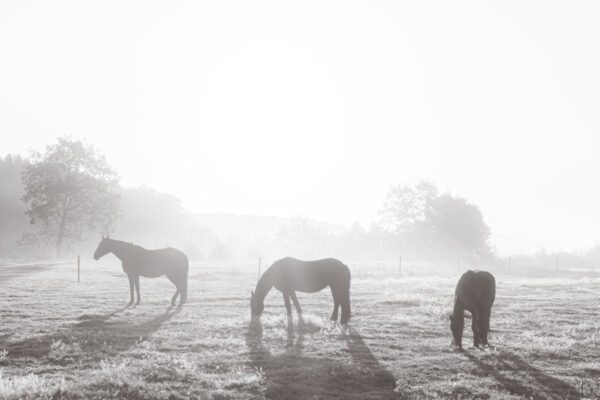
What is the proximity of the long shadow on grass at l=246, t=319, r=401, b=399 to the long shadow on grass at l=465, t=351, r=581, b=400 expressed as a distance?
2.23m

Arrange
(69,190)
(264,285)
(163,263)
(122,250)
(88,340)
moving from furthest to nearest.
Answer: (69,190) < (122,250) < (163,263) < (264,285) < (88,340)

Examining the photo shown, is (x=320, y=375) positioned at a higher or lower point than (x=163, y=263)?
lower

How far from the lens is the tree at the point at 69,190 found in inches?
2195

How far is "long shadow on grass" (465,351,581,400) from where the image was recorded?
924 cm

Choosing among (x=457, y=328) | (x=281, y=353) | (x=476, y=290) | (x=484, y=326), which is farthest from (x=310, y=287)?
(x=484, y=326)

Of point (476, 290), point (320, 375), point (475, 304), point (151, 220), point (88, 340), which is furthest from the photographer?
point (151, 220)

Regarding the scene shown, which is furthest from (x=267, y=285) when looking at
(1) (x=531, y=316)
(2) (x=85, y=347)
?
(1) (x=531, y=316)

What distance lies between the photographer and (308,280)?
16.7 meters

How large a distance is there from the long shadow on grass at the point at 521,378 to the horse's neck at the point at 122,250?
14.7 meters

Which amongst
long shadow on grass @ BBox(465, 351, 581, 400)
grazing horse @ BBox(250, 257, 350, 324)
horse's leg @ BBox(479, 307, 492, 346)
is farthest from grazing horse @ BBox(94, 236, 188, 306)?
long shadow on grass @ BBox(465, 351, 581, 400)

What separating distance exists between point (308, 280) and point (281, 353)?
4.75 metres

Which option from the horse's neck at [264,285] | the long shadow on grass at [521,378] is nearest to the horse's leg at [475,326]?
the long shadow on grass at [521,378]

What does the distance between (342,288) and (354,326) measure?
1266 millimetres

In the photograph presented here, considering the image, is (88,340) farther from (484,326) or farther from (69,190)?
(69,190)
